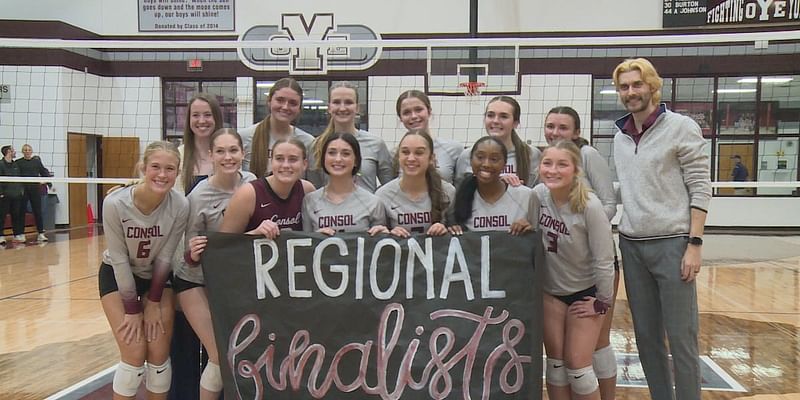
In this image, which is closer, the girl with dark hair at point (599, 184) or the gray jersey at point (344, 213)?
the gray jersey at point (344, 213)

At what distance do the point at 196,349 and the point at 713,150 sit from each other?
44.1ft

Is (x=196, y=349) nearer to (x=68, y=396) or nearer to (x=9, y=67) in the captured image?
(x=68, y=396)

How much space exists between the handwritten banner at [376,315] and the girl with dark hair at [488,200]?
0.11 metres

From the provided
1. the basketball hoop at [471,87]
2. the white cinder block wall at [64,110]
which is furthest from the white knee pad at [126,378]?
the white cinder block wall at [64,110]

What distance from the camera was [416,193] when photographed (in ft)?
10.4

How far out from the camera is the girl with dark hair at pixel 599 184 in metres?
3.32

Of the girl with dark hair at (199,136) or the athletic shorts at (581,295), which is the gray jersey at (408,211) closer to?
the athletic shorts at (581,295)

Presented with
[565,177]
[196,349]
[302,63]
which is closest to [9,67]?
[302,63]

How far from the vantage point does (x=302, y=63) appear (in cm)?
1218

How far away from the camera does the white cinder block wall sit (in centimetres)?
1334

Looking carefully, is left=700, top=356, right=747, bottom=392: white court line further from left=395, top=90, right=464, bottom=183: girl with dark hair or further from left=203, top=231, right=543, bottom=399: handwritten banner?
left=395, top=90, right=464, bottom=183: girl with dark hair

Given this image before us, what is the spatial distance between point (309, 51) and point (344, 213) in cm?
956

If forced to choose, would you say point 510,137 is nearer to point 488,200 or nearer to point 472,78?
point 488,200

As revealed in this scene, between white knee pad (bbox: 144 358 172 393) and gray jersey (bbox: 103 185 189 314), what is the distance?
32 cm
